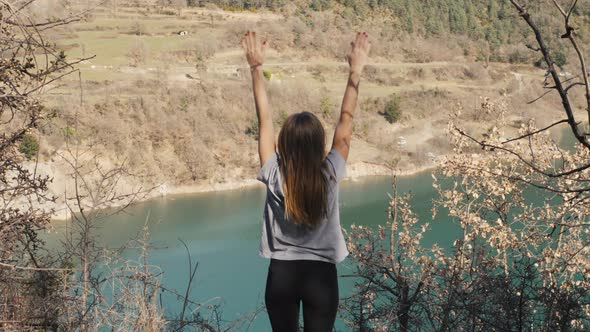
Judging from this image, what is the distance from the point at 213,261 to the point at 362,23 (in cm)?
3022

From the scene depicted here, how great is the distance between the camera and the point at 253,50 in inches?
61.9

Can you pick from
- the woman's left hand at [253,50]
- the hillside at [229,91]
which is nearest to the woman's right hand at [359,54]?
the woman's left hand at [253,50]

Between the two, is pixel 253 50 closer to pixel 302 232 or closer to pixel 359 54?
pixel 359 54

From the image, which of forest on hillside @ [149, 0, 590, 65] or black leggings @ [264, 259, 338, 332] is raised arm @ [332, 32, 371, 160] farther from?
forest on hillside @ [149, 0, 590, 65]

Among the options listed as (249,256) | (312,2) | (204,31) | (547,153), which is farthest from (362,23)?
(547,153)

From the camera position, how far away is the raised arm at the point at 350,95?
1421mm

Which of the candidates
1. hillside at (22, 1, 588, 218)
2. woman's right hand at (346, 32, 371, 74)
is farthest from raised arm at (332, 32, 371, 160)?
hillside at (22, 1, 588, 218)

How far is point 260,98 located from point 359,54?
307 millimetres

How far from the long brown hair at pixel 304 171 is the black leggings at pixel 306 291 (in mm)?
112

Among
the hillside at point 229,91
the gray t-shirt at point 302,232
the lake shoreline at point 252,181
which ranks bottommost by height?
the lake shoreline at point 252,181

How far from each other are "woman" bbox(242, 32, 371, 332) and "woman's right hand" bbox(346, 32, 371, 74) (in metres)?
0.31

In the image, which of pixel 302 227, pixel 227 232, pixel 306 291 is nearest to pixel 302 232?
pixel 302 227

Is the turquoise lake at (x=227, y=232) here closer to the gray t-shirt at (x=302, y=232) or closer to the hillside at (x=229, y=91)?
the hillside at (x=229, y=91)

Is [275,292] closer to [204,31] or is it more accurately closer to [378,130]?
[378,130]
